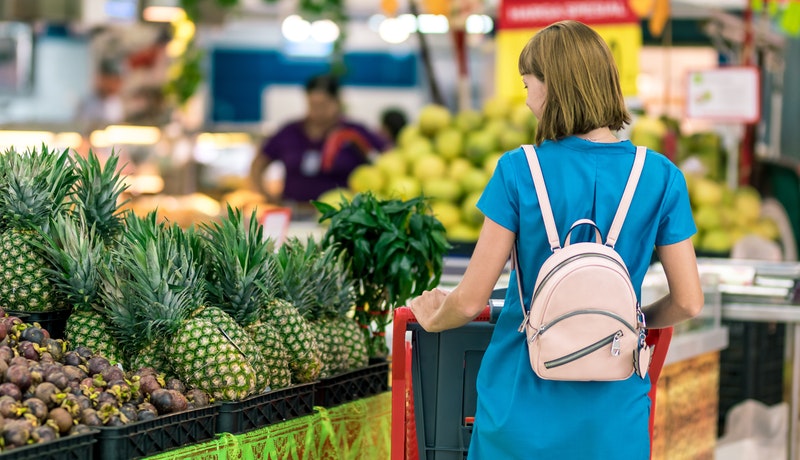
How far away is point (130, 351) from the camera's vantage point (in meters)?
2.95

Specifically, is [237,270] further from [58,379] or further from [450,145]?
[450,145]

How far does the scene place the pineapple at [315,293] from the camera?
3318 millimetres

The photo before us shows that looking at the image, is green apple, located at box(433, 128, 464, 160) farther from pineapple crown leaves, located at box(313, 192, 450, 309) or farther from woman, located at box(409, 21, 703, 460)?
woman, located at box(409, 21, 703, 460)

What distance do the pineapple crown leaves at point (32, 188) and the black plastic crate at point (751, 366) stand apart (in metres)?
3.64

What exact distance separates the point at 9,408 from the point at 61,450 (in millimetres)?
148

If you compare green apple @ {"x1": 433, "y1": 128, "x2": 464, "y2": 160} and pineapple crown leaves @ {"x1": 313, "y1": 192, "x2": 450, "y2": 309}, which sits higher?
green apple @ {"x1": 433, "y1": 128, "x2": 464, "y2": 160}

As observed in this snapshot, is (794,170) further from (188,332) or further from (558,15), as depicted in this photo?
(188,332)

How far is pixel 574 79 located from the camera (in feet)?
8.06

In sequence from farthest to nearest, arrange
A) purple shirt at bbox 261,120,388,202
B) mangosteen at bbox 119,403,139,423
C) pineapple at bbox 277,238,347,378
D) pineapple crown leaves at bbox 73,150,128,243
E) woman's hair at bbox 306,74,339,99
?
woman's hair at bbox 306,74,339,99, purple shirt at bbox 261,120,388,202, pineapple at bbox 277,238,347,378, pineapple crown leaves at bbox 73,150,128,243, mangosteen at bbox 119,403,139,423

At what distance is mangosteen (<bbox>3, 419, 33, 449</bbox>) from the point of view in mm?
2258

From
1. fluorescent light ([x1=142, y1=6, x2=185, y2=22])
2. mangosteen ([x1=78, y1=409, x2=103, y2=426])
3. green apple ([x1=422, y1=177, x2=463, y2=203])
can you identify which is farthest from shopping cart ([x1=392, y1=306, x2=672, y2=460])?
fluorescent light ([x1=142, y1=6, x2=185, y2=22])

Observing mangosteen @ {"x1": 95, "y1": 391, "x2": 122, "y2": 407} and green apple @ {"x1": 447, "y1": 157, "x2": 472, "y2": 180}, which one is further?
green apple @ {"x1": 447, "y1": 157, "x2": 472, "y2": 180}

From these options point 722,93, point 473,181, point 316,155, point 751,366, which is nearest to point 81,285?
point 473,181

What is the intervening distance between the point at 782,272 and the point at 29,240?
153 inches
